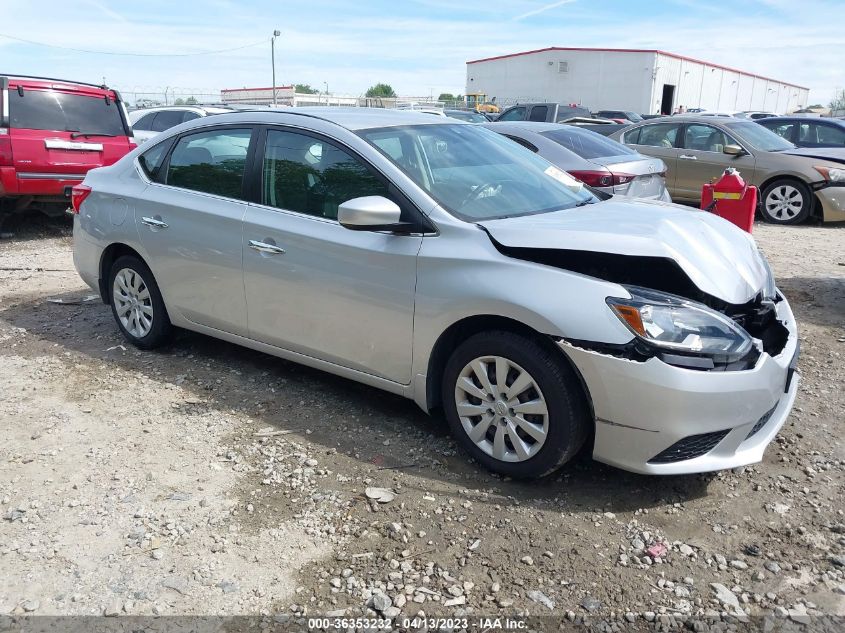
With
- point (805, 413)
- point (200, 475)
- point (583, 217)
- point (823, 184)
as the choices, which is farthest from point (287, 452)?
point (823, 184)

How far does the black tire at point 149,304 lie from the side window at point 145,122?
10023 mm

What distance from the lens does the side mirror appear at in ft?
11.3

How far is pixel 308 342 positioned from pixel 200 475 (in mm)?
940

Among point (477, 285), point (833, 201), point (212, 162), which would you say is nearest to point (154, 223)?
point (212, 162)

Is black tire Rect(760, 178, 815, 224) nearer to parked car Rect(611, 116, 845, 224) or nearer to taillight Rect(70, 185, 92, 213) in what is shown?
parked car Rect(611, 116, 845, 224)

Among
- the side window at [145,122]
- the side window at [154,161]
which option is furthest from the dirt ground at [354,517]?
the side window at [145,122]

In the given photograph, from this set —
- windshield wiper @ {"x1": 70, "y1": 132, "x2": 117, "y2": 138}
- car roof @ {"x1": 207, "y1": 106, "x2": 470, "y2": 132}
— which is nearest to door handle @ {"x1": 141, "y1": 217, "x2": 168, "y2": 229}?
car roof @ {"x1": 207, "y1": 106, "x2": 470, "y2": 132}

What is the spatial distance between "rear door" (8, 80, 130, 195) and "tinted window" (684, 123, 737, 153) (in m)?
8.48

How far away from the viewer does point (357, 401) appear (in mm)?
4340

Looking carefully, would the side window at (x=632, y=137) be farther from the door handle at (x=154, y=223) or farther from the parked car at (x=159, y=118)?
the door handle at (x=154, y=223)

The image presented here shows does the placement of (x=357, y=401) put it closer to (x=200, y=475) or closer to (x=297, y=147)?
(x=200, y=475)

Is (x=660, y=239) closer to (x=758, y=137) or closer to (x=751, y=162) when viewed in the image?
(x=751, y=162)

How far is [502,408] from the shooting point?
3.31m

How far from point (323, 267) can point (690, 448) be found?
2.02 metres
